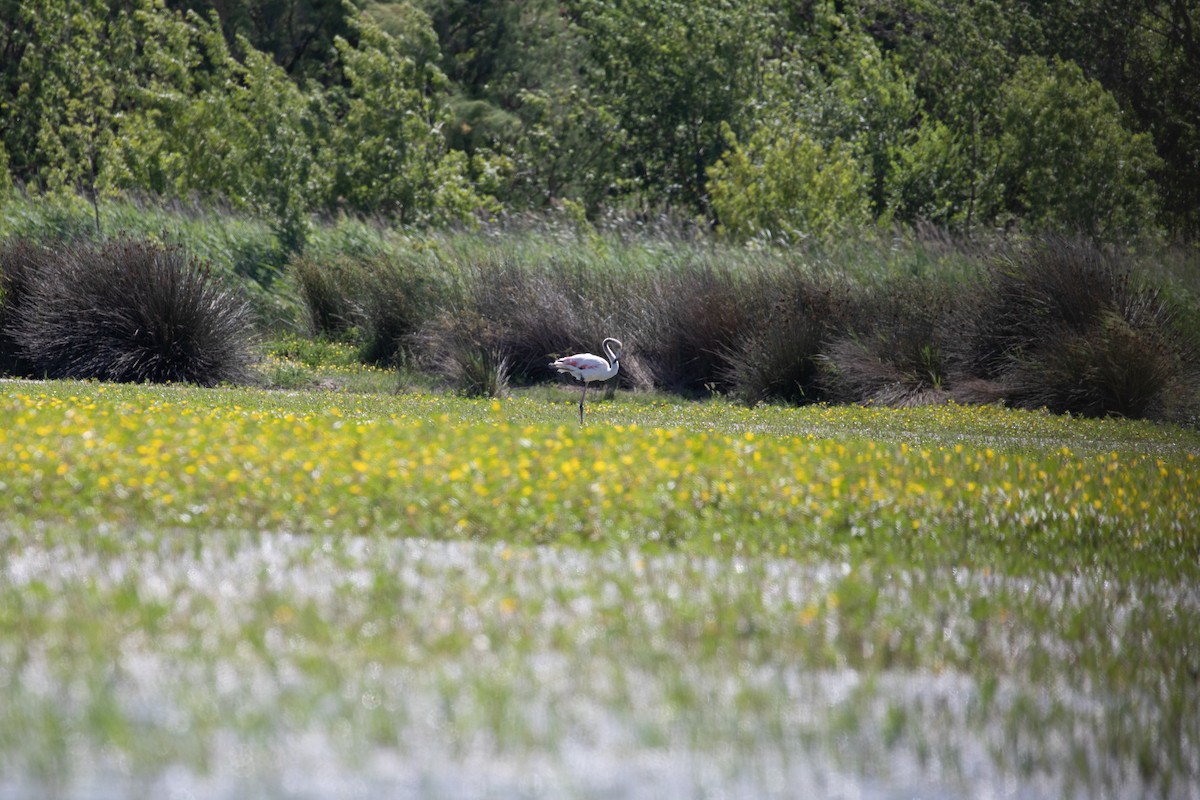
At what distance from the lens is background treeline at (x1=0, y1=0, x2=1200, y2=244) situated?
1253 inches

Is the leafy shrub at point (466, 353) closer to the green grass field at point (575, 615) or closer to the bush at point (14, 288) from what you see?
the bush at point (14, 288)

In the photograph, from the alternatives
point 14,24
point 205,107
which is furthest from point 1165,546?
point 14,24

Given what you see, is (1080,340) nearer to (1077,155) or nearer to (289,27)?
(1077,155)

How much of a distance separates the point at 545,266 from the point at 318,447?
14.8m

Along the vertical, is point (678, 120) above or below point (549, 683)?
above

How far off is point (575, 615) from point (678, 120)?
32.6 metres

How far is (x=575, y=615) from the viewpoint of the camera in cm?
631

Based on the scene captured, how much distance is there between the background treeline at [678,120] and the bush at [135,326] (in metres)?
8.16

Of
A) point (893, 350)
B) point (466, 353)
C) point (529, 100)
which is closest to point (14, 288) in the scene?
point (466, 353)

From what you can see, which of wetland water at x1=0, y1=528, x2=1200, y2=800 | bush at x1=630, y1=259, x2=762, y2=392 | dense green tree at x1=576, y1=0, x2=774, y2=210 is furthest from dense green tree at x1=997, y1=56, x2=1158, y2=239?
wetland water at x1=0, y1=528, x2=1200, y2=800

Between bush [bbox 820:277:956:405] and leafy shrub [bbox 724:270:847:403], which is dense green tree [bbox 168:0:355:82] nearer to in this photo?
leafy shrub [bbox 724:270:847:403]

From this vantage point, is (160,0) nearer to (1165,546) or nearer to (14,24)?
(14,24)

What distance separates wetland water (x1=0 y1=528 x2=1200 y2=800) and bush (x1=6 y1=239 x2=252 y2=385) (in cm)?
1279

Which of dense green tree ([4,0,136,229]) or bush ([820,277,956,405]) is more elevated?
dense green tree ([4,0,136,229])
